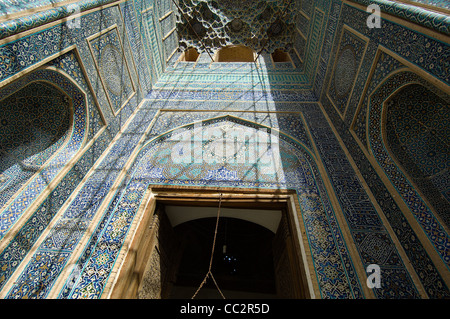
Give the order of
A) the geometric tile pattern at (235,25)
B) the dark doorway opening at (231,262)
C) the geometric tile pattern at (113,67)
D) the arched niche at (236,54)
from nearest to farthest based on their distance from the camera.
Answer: the geometric tile pattern at (113,67) → the dark doorway opening at (231,262) → the geometric tile pattern at (235,25) → the arched niche at (236,54)

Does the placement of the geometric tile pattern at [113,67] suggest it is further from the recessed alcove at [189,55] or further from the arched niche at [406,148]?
the arched niche at [406,148]

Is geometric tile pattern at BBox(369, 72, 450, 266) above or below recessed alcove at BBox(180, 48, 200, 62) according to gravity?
below

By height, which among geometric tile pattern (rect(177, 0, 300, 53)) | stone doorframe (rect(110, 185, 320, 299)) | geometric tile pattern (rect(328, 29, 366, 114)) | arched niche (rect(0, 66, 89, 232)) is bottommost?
stone doorframe (rect(110, 185, 320, 299))

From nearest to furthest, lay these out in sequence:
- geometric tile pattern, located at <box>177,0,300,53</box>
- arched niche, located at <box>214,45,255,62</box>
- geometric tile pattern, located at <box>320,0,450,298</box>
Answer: geometric tile pattern, located at <box>320,0,450,298</box>
geometric tile pattern, located at <box>177,0,300,53</box>
arched niche, located at <box>214,45,255,62</box>

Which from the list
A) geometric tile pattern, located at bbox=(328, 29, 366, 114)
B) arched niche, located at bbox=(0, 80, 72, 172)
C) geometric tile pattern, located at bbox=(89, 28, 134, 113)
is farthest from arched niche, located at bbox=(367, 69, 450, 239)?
arched niche, located at bbox=(0, 80, 72, 172)

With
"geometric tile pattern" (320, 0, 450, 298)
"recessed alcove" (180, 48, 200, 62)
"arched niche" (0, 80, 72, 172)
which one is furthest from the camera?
"recessed alcove" (180, 48, 200, 62)

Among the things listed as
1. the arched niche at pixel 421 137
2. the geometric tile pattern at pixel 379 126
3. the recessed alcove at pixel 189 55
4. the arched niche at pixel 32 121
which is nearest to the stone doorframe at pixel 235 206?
the geometric tile pattern at pixel 379 126

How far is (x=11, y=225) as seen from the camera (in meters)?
2.34

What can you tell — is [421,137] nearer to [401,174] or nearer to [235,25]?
[401,174]

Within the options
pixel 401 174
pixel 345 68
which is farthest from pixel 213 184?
pixel 345 68

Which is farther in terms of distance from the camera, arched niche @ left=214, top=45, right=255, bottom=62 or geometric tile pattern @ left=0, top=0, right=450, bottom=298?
arched niche @ left=214, top=45, right=255, bottom=62

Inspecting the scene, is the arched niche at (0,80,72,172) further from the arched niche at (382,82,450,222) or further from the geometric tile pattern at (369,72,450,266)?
the arched niche at (382,82,450,222)

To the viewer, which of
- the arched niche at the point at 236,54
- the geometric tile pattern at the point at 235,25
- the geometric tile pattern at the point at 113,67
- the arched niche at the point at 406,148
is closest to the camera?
the arched niche at the point at 406,148
